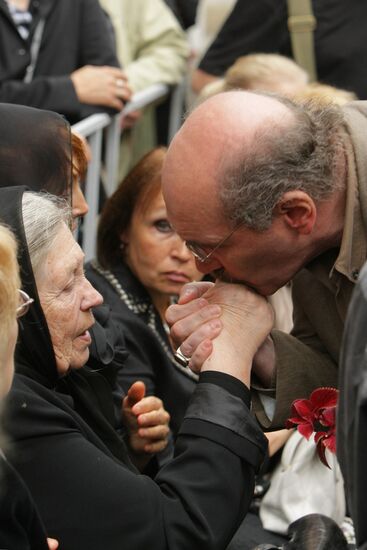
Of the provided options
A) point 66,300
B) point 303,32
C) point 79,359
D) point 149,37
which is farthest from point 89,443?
point 149,37

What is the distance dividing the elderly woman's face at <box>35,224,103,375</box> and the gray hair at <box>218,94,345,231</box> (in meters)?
0.41

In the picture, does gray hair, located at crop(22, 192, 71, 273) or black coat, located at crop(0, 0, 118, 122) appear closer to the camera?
→ gray hair, located at crop(22, 192, 71, 273)

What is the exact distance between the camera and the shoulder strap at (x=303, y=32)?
16.9 feet

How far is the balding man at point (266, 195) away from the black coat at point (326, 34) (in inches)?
101

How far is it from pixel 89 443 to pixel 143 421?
1.99 ft

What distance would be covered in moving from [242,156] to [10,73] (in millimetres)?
2619

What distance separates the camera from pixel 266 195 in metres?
2.59

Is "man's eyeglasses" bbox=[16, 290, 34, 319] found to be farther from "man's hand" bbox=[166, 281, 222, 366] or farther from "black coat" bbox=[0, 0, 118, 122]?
"black coat" bbox=[0, 0, 118, 122]

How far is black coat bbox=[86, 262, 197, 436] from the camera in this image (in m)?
→ 3.68

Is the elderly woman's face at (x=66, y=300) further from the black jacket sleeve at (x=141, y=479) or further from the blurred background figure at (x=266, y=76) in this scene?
the blurred background figure at (x=266, y=76)

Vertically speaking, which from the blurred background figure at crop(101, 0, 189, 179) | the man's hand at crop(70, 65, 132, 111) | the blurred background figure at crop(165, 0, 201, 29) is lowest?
the blurred background figure at crop(165, 0, 201, 29)

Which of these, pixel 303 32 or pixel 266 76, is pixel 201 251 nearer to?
pixel 266 76

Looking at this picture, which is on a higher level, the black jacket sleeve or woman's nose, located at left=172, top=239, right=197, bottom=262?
the black jacket sleeve

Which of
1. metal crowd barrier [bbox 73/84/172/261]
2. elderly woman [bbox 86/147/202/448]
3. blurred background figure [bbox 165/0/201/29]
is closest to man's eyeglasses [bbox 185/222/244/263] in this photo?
elderly woman [bbox 86/147/202/448]
